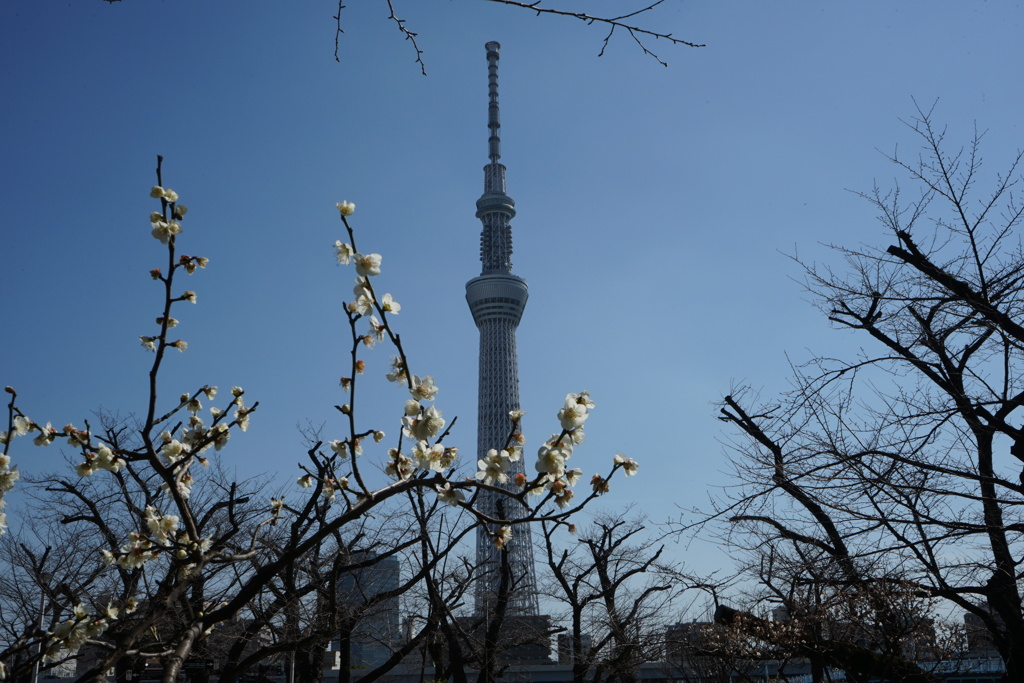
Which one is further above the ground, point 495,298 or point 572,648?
point 495,298

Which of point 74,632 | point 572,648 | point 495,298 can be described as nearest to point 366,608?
point 74,632

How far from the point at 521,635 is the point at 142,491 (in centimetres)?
804

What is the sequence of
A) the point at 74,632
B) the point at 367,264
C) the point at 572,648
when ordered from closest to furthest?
1. the point at 367,264
2. the point at 74,632
3. the point at 572,648

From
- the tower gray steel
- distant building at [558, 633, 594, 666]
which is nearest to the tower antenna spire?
the tower gray steel

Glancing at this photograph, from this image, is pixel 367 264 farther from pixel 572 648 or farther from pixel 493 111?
pixel 493 111

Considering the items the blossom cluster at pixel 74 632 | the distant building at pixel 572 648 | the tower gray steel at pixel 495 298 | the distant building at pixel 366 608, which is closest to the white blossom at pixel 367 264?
the blossom cluster at pixel 74 632

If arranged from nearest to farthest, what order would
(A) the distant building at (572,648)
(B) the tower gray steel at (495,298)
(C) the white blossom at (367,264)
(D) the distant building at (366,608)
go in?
1. (C) the white blossom at (367,264)
2. (D) the distant building at (366,608)
3. (A) the distant building at (572,648)
4. (B) the tower gray steel at (495,298)

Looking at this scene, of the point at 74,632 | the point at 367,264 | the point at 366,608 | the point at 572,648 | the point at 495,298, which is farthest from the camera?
the point at 495,298

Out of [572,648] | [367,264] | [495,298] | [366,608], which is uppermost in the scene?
[495,298]

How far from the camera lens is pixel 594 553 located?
1406cm

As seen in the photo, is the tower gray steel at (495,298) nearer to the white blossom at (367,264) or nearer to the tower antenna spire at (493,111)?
the tower antenna spire at (493,111)

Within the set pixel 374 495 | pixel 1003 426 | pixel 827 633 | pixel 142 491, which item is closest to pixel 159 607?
pixel 374 495

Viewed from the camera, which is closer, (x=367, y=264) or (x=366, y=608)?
(x=367, y=264)

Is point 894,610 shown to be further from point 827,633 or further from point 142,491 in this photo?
point 142,491
